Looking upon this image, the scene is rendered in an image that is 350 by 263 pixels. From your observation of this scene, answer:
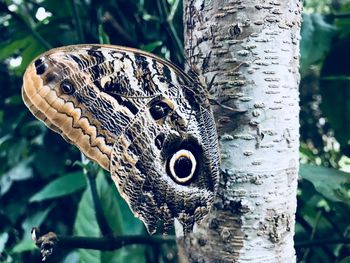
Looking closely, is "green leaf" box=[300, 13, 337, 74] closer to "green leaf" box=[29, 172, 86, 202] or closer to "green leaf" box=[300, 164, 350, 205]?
"green leaf" box=[300, 164, 350, 205]

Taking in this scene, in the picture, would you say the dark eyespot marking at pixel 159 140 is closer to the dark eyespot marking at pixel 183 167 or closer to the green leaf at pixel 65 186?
the dark eyespot marking at pixel 183 167

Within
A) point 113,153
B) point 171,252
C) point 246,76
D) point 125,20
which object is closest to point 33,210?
point 171,252

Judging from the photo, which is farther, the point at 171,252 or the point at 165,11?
the point at 171,252

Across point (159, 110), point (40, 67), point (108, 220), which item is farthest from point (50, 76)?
point (108, 220)

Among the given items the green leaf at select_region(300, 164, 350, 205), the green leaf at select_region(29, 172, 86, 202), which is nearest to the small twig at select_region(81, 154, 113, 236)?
the green leaf at select_region(29, 172, 86, 202)

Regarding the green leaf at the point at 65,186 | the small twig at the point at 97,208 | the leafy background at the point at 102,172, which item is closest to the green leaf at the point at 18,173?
the leafy background at the point at 102,172

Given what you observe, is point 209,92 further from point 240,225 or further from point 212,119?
point 240,225
